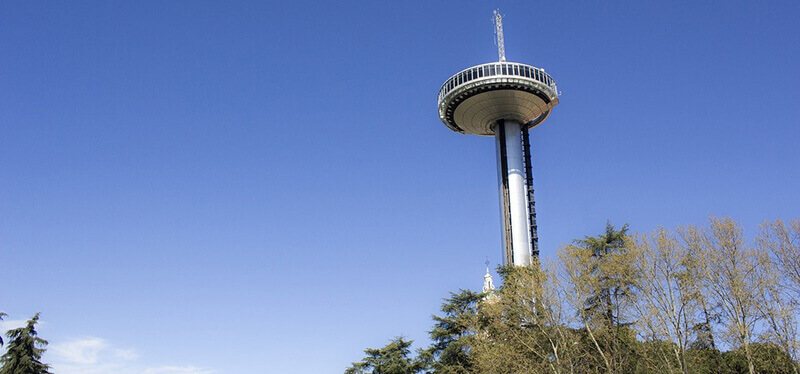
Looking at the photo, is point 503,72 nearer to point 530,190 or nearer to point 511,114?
point 511,114

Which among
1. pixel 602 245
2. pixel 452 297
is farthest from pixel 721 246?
pixel 452 297

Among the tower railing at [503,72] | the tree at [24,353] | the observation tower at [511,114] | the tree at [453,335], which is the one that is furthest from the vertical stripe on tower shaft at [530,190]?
the tree at [24,353]

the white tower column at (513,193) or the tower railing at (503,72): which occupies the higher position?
the tower railing at (503,72)

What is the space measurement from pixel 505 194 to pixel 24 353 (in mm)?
53297

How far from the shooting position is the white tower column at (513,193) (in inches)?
2886

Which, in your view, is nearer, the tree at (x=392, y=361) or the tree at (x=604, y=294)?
the tree at (x=604, y=294)

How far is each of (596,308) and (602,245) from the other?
11.7 metres

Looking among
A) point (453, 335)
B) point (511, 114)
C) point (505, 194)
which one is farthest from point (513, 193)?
point (453, 335)

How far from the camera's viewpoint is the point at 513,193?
75.9 m

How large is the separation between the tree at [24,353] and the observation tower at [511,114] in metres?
48.4

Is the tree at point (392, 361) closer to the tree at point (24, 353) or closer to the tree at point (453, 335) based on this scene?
the tree at point (453, 335)

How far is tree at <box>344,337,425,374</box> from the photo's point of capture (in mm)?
44875

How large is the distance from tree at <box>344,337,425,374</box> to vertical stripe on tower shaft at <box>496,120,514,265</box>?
89.6ft

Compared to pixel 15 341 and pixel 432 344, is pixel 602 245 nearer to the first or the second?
pixel 432 344
